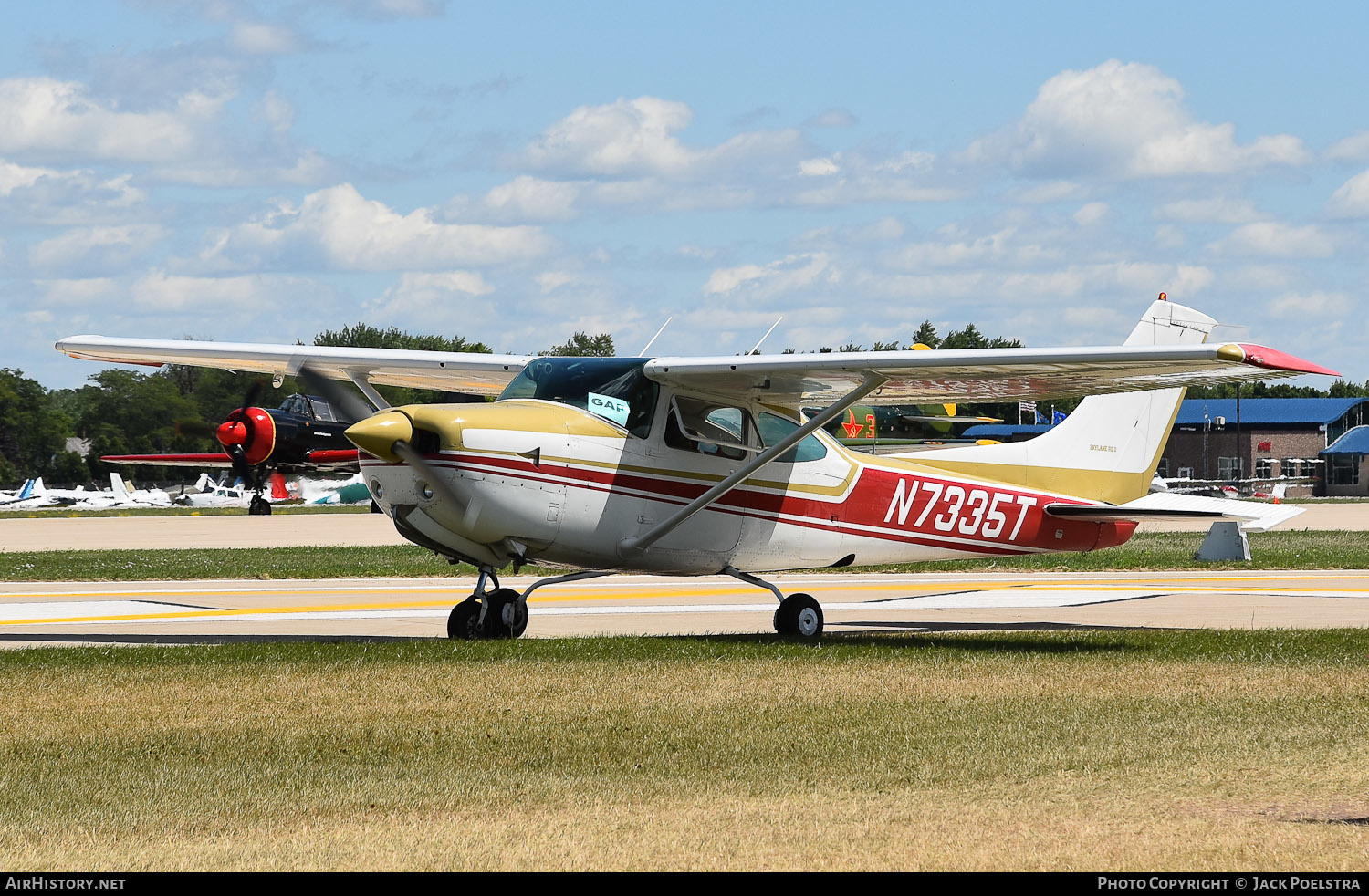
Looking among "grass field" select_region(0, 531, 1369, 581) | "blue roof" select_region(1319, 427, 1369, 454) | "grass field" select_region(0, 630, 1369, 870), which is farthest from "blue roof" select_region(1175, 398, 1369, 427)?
"grass field" select_region(0, 630, 1369, 870)

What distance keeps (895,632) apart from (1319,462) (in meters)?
107

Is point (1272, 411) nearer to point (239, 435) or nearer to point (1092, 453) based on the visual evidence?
point (239, 435)

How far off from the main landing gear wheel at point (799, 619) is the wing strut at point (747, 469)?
1451 millimetres

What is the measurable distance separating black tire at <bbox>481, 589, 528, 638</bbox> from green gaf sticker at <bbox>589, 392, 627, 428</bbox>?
1.98m

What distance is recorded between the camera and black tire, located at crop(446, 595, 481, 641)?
14164mm

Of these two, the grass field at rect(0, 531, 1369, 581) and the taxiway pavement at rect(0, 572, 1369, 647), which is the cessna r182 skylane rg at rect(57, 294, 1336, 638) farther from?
the grass field at rect(0, 531, 1369, 581)

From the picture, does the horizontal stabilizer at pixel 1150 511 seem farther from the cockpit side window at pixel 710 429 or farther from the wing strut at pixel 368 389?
the wing strut at pixel 368 389

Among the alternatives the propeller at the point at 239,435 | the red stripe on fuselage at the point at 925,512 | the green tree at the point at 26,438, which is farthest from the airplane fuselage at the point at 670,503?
the green tree at the point at 26,438

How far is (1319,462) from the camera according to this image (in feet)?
368

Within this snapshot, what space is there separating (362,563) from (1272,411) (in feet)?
341

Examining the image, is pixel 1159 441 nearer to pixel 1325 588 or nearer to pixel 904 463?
pixel 904 463
